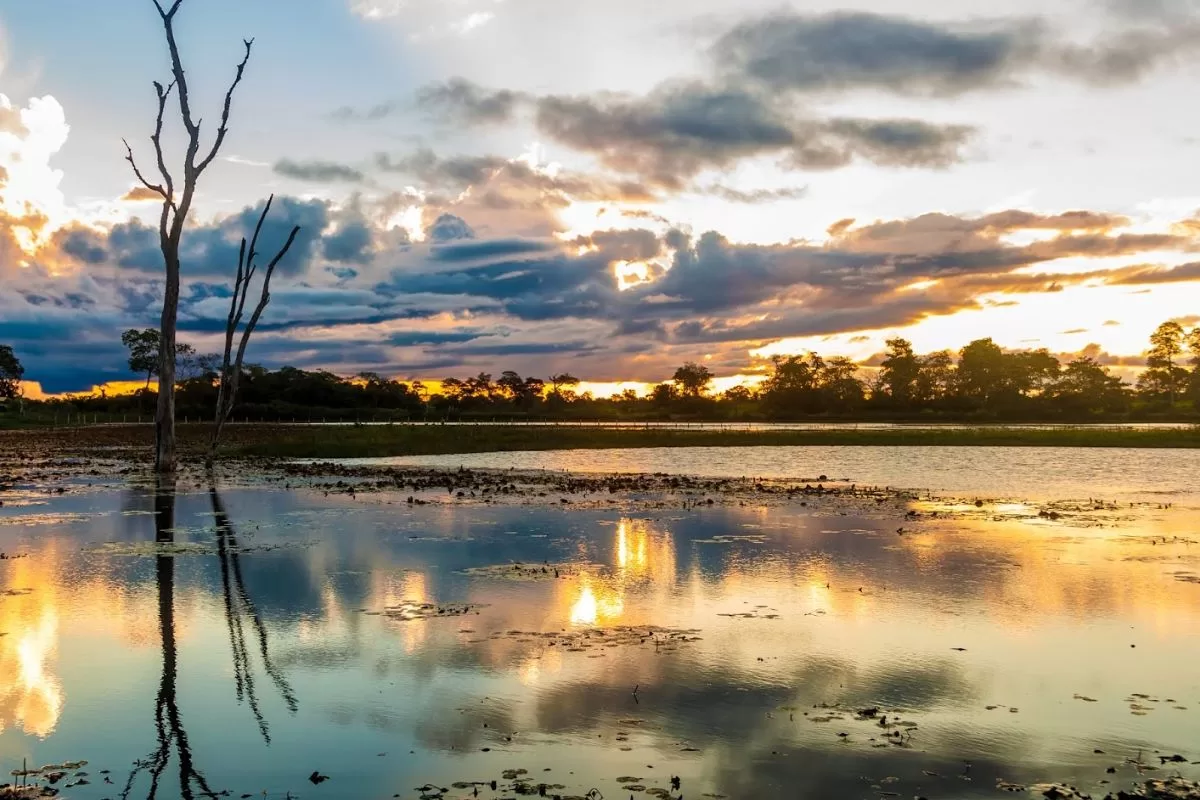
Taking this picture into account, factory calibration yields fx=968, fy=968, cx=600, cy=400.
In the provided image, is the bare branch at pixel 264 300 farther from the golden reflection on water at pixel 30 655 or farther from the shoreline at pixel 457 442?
the golden reflection on water at pixel 30 655

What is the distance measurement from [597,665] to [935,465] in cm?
4793

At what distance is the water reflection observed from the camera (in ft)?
26.7

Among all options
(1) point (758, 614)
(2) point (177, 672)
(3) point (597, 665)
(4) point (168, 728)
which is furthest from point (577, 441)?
(4) point (168, 728)

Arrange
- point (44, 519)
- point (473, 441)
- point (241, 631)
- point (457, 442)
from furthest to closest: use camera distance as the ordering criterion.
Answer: point (473, 441) < point (457, 442) < point (44, 519) < point (241, 631)

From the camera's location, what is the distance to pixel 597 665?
11078mm

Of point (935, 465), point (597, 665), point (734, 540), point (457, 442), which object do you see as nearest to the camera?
point (597, 665)

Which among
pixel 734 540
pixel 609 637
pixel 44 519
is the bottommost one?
pixel 734 540

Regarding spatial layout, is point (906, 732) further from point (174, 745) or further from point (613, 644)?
point (174, 745)

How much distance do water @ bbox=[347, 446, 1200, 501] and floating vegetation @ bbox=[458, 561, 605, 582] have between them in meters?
21.6

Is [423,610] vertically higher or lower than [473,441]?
lower

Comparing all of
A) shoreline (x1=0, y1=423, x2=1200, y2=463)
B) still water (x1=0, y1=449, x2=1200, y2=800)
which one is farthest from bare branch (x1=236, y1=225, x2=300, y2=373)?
still water (x1=0, y1=449, x2=1200, y2=800)

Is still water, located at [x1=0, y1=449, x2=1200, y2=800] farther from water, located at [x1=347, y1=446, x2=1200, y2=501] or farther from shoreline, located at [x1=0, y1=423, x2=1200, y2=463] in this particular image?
shoreline, located at [x1=0, y1=423, x2=1200, y2=463]

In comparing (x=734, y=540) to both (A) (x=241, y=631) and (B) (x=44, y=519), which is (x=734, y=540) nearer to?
(A) (x=241, y=631)

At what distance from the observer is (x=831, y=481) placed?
41.9 metres
